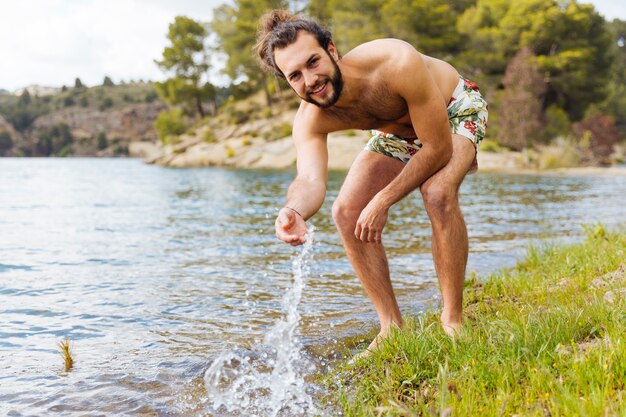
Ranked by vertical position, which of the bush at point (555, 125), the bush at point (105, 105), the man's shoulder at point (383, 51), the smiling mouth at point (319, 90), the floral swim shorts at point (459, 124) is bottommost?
the floral swim shorts at point (459, 124)

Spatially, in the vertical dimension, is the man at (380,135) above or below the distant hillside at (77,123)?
below

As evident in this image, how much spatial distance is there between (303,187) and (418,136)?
755 millimetres

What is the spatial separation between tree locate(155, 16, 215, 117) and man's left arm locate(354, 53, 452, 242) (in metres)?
53.3

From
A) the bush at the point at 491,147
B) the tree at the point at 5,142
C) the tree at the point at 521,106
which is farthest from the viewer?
the tree at the point at 5,142

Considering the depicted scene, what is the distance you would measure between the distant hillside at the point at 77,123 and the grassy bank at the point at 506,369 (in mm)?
85860

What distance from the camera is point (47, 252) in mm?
8375

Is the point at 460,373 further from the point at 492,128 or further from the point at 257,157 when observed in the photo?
the point at 257,157

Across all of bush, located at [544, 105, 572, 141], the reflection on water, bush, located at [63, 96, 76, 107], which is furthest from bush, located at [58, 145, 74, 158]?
the reflection on water

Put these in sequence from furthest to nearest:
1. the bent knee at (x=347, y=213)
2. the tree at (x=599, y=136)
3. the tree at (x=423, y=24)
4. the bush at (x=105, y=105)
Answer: the bush at (x=105, y=105) < the tree at (x=423, y=24) < the tree at (x=599, y=136) < the bent knee at (x=347, y=213)

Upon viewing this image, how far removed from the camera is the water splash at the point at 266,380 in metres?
3.06

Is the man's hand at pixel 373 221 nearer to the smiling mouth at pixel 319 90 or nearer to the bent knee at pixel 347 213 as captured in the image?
the bent knee at pixel 347 213

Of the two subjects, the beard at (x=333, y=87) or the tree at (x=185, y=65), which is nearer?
the beard at (x=333, y=87)

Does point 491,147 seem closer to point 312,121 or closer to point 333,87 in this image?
point 312,121

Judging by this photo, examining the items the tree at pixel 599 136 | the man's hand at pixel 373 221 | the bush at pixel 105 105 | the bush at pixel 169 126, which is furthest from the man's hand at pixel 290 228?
the bush at pixel 105 105
